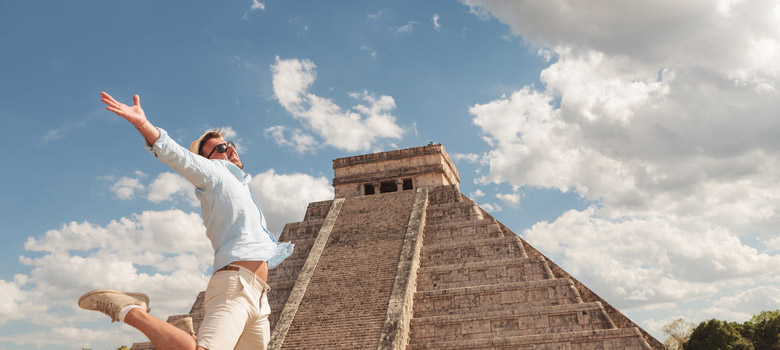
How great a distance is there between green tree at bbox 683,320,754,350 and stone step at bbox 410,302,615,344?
19884 millimetres

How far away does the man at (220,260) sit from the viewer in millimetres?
3551

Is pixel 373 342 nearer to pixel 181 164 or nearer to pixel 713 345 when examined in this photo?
pixel 181 164

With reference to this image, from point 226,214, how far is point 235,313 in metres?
0.67

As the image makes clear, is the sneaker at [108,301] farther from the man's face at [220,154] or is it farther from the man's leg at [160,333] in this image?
the man's face at [220,154]

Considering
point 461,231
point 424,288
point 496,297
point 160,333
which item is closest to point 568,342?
point 496,297

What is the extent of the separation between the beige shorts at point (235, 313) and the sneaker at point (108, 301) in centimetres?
40

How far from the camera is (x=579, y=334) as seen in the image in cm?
1438

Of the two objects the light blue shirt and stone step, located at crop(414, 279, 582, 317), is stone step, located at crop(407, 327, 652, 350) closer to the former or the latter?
stone step, located at crop(414, 279, 582, 317)

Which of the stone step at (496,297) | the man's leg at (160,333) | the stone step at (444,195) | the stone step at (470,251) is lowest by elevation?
the man's leg at (160,333)

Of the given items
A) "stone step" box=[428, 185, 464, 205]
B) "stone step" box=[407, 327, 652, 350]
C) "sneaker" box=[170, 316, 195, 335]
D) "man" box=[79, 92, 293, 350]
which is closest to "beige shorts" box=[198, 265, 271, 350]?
"man" box=[79, 92, 293, 350]

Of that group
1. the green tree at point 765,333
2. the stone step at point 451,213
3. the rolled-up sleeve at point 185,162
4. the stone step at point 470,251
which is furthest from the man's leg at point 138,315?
the green tree at point 765,333

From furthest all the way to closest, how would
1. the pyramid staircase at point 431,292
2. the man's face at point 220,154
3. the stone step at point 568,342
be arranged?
the pyramid staircase at point 431,292, the stone step at point 568,342, the man's face at point 220,154

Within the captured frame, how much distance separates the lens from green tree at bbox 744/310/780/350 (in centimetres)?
3225

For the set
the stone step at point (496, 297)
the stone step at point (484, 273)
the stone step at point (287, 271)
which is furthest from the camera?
the stone step at point (287, 271)
